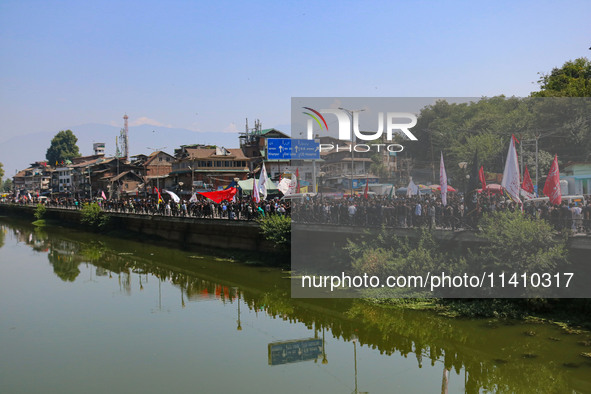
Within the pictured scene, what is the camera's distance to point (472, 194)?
2044cm

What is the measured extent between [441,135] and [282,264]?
10.9 m

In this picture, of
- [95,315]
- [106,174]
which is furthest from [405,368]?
[106,174]

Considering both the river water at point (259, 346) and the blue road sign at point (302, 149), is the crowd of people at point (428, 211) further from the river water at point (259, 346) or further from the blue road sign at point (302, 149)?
the river water at point (259, 346)

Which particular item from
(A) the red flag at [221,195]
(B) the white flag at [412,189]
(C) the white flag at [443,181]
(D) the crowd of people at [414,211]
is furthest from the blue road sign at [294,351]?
(A) the red flag at [221,195]

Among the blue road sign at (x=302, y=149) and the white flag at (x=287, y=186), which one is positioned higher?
the blue road sign at (x=302, y=149)

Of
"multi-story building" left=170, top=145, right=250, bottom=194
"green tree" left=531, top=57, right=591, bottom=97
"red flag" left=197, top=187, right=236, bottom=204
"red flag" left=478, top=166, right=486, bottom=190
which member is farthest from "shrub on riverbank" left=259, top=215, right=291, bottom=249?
"multi-story building" left=170, top=145, right=250, bottom=194

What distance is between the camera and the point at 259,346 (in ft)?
56.5

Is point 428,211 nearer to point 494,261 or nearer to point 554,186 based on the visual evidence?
point 494,261

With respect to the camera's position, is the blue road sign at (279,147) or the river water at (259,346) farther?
the blue road sign at (279,147)

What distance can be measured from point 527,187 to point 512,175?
1.26m

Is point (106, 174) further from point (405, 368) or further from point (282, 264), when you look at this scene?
point (405, 368)

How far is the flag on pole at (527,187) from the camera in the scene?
64.8ft

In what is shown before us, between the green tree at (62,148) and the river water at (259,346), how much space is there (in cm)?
13078

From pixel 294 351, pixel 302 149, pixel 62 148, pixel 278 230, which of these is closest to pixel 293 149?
pixel 302 149
